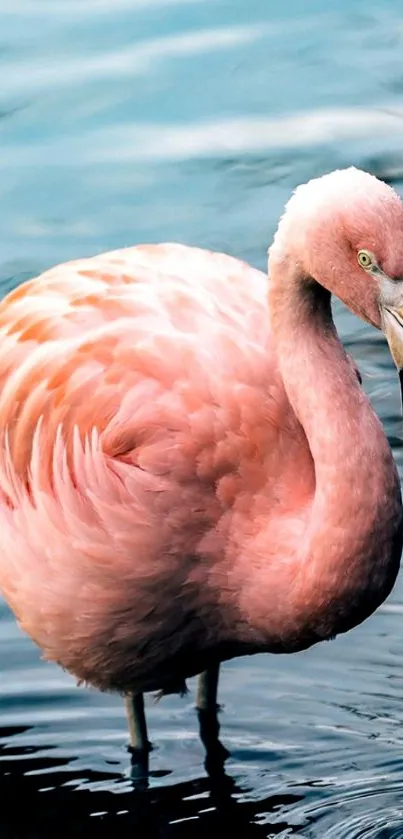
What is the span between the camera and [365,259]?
4.45 m

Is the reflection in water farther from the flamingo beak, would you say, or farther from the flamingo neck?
the flamingo beak

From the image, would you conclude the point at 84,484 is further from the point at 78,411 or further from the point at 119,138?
the point at 119,138

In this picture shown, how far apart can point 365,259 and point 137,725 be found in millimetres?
2062

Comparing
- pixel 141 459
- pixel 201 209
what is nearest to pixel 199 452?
pixel 141 459

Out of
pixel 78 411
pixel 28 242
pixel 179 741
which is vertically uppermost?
pixel 78 411

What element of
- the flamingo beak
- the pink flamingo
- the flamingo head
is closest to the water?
the pink flamingo

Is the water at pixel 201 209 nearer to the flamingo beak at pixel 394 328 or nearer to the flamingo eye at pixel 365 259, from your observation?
the flamingo beak at pixel 394 328

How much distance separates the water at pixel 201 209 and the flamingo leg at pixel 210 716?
0.04 m

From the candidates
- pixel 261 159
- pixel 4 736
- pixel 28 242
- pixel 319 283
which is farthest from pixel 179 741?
pixel 261 159

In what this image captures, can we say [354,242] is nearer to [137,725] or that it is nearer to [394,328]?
[394,328]

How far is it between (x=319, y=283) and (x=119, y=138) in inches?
197

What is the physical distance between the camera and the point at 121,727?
19.9 feet

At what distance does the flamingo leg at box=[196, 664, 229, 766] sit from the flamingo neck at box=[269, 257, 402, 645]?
1.22 meters

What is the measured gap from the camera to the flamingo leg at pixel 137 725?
580 centimetres
